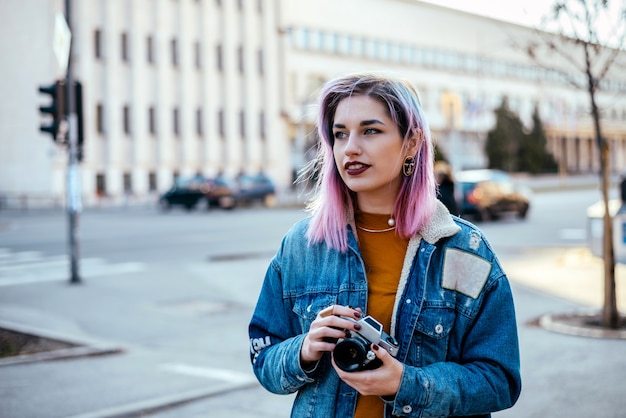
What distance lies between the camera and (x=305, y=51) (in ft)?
219

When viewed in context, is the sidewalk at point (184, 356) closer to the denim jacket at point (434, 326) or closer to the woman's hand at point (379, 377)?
the denim jacket at point (434, 326)

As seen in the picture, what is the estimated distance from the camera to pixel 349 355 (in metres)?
2.17

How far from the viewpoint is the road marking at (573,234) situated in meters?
21.7

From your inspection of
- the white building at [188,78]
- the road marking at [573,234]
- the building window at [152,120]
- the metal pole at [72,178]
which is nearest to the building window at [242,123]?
the white building at [188,78]

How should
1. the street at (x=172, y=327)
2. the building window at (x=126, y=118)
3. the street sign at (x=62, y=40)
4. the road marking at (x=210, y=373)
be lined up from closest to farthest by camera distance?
the street at (x=172, y=327) < the road marking at (x=210, y=373) < the street sign at (x=62, y=40) < the building window at (x=126, y=118)

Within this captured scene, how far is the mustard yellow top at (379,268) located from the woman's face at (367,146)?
120mm

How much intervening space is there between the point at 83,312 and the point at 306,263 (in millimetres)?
9618

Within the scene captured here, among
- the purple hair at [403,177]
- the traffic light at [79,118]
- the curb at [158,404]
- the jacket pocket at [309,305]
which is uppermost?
the traffic light at [79,118]

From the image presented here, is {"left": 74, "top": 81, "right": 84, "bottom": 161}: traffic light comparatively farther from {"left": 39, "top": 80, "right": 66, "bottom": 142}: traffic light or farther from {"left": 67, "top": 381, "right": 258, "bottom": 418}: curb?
{"left": 67, "top": 381, "right": 258, "bottom": 418}: curb

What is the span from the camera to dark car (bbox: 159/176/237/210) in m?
39.8

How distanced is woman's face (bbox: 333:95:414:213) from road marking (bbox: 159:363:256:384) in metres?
5.01

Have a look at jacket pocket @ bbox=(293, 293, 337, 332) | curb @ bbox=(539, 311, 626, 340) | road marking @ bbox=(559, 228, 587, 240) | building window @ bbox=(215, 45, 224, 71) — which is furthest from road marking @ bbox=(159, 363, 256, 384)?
building window @ bbox=(215, 45, 224, 71)

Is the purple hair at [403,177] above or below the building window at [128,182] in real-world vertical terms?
above

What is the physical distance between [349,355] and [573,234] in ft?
70.9
